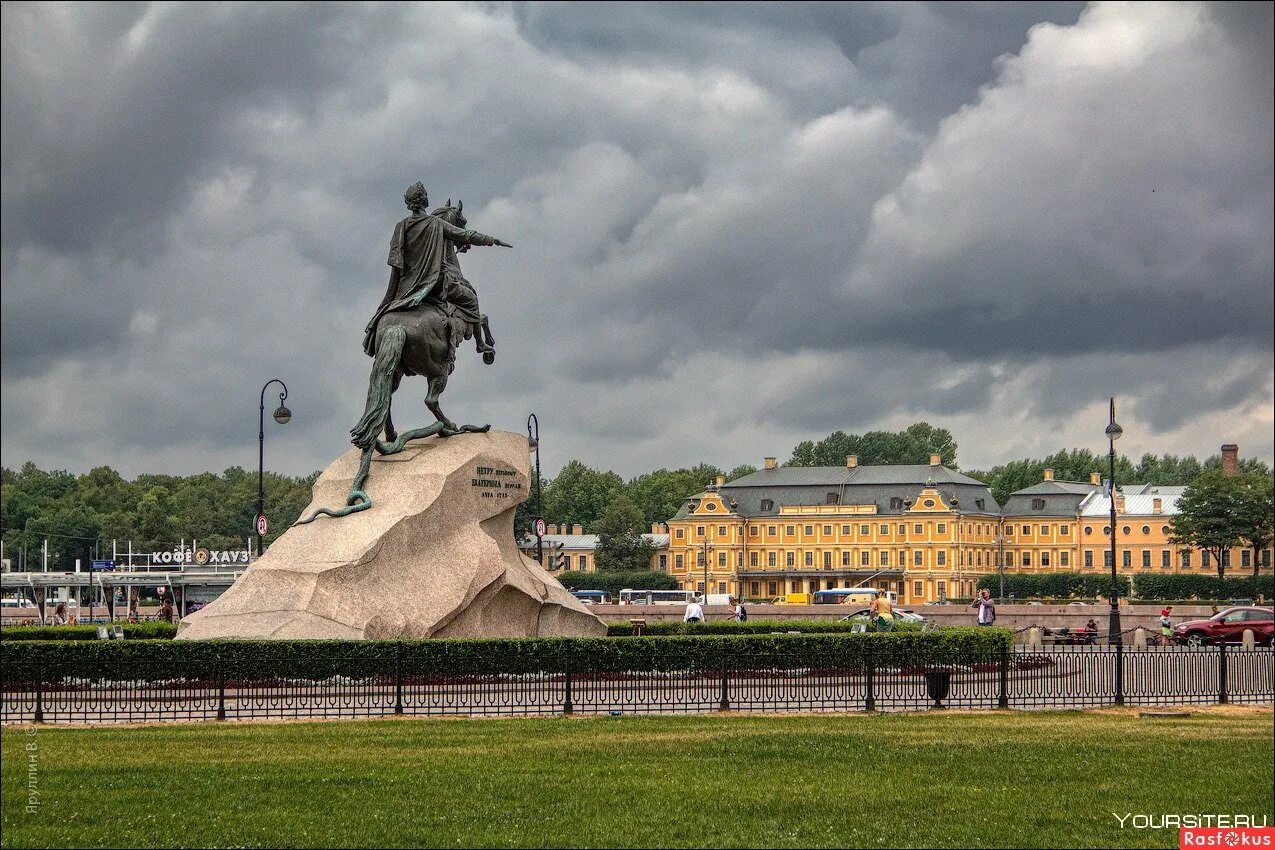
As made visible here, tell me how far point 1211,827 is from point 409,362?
16.9 meters

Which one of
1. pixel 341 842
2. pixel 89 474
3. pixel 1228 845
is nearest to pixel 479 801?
pixel 341 842

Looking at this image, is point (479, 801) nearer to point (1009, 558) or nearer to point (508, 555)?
point (508, 555)

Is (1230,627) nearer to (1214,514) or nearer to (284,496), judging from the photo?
(1214,514)

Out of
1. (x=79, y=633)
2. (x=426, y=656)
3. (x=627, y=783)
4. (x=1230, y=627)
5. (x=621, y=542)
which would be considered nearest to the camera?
(x=627, y=783)

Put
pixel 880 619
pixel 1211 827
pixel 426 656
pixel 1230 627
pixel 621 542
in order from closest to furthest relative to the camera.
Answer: pixel 1211 827, pixel 426 656, pixel 880 619, pixel 1230 627, pixel 621 542

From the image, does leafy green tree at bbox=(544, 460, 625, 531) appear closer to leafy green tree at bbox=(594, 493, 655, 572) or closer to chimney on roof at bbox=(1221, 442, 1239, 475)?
leafy green tree at bbox=(594, 493, 655, 572)

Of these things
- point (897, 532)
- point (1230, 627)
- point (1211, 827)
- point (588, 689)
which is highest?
point (897, 532)

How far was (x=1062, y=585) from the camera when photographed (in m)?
105

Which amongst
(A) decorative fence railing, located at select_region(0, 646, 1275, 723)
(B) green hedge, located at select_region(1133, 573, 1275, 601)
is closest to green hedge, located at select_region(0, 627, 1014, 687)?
(A) decorative fence railing, located at select_region(0, 646, 1275, 723)

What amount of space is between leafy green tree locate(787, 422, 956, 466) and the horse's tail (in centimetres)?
12527

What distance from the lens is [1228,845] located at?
1025 centimetres

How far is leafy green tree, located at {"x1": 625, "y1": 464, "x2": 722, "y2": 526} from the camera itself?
468 feet

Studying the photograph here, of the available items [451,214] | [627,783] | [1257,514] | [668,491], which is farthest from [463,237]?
[668,491]

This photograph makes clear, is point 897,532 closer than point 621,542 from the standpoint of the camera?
No
